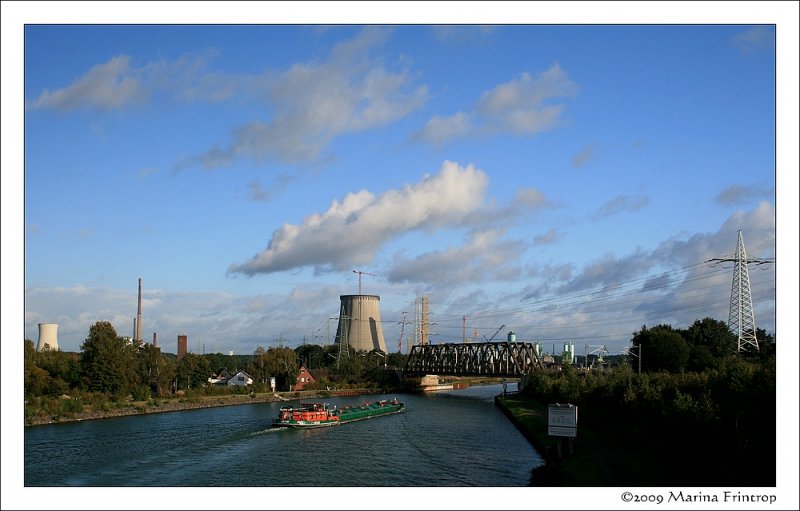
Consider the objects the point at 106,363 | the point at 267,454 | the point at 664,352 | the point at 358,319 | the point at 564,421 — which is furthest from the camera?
the point at 358,319

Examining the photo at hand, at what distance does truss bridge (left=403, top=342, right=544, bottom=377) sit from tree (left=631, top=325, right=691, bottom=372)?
1081 inches

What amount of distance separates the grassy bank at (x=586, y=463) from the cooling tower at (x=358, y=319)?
295ft

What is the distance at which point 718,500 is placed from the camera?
23234 mm

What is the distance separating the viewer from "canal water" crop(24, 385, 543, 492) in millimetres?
36944

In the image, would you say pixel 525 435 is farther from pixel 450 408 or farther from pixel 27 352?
pixel 27 352

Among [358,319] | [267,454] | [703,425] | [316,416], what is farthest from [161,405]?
[358,319]

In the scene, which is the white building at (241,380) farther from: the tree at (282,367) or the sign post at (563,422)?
the sign post at (563,422)

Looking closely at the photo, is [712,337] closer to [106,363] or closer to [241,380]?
[241,380]

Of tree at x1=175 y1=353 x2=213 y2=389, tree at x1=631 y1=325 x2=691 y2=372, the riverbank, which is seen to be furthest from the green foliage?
tree at x1=175 y1=353 x2=213 y2=389

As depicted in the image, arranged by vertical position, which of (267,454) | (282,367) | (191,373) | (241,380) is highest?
(191,373)

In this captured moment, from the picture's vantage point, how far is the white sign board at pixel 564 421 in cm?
3906

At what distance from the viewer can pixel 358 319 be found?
461 ft

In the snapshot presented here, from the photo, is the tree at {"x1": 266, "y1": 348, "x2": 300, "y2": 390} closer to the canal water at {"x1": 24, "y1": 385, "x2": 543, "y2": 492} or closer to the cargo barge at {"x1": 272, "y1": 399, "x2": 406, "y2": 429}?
the cargo barge at {"x1": 272, "y1": 399, "x2": 406, "y2": 429}

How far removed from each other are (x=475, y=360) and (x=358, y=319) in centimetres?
2495
